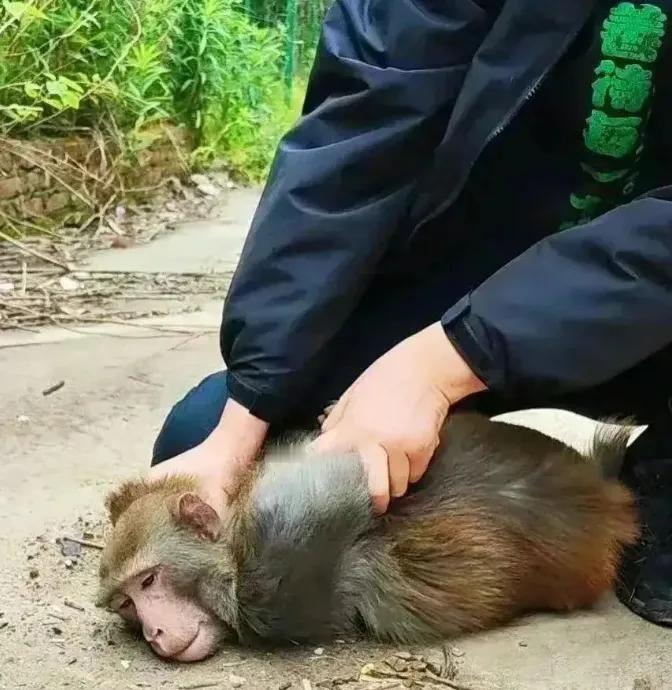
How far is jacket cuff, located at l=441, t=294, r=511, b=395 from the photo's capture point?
3.66 feet

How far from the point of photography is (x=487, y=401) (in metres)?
1.38

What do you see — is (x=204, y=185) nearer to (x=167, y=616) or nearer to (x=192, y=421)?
(x=192, y=421)

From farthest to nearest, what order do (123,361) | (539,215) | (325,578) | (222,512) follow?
(123,361), (539,215), (222,512), (325,578)

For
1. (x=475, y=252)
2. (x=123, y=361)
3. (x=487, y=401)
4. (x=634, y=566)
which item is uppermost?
(x=475, y=252)

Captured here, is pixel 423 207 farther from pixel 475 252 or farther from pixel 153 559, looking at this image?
pixel 153 559

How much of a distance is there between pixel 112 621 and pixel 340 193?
526 millimetres

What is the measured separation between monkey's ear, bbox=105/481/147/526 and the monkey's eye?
111 mm

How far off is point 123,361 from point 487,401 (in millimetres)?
1116

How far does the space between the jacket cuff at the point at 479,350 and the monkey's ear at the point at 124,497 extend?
394 millimetres

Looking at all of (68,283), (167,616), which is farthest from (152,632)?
(68,283)

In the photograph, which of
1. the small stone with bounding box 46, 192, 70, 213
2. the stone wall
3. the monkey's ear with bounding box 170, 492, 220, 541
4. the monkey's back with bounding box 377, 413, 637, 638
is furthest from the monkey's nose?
the small stone with bounding box 46, 192, 70, 213

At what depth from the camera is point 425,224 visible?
1.34m

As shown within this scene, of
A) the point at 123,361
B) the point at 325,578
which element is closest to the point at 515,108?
the point at 325,578

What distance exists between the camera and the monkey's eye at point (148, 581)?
46.6 inches
